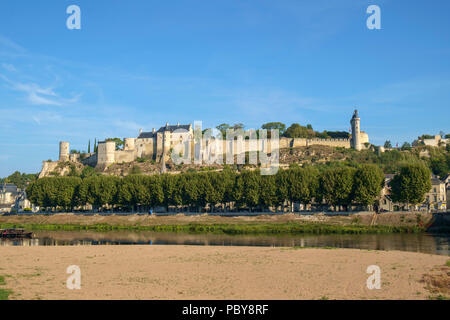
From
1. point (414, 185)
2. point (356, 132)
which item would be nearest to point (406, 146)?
point (356, 132)

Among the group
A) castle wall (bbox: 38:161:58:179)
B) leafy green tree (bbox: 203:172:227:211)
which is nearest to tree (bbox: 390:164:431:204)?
leafy green tree (bbox: 203:172:227:211)

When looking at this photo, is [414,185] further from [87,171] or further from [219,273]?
[87,171]

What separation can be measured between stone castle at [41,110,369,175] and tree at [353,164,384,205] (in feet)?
143

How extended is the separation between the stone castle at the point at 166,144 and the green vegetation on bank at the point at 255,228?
128ft

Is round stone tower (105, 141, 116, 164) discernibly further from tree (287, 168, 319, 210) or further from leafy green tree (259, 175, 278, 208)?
tree (287, 168, 319, 210)

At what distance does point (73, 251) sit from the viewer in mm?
28234

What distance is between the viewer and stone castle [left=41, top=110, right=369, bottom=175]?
92.6 metres

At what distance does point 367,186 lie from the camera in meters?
48.7

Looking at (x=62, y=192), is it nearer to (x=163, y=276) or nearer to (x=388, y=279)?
(x=163, y=276)

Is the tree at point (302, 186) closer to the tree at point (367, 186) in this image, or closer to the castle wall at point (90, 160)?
the tree at point (367, 186)

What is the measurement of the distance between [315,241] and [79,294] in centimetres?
2323

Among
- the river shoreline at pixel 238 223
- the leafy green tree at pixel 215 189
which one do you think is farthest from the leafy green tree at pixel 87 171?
the leafy green tree at pixel 215 189

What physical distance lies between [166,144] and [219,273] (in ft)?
248
